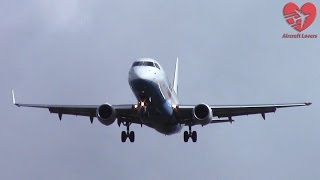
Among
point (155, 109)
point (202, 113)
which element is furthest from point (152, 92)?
point (202, 113)

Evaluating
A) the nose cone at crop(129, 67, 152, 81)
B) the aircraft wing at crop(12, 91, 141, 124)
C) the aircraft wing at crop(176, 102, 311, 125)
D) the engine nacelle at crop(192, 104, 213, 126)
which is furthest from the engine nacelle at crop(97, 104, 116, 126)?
the engine nacelle at crop(192, 104, 213, 126)

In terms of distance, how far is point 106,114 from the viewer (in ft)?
213

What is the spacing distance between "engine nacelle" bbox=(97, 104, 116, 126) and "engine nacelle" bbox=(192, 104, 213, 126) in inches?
241

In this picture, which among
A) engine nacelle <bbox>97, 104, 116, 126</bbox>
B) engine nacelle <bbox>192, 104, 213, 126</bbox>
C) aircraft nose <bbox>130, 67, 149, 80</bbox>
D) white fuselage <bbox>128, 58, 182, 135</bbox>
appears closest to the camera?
aircraft nose <bbox>130, 67, 149, 80</bbox>

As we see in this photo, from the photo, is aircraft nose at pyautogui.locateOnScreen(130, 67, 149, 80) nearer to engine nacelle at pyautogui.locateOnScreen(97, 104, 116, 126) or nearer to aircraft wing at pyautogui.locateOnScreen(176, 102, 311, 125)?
engine nacelle at pyautogui.locateOnScreen(97, 104, 116, 126)

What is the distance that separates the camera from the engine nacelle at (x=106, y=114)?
6462 centimetres

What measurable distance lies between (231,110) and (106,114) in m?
10.9

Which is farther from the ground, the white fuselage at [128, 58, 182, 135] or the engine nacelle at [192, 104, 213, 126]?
the white fuselage at [128, 58, 182, 135]

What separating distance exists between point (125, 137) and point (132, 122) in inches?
69.4

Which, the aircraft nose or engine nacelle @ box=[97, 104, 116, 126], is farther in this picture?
engine nacelle @ box=[97, 104, 116, 126]

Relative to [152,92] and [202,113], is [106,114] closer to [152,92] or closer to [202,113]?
[152,92]

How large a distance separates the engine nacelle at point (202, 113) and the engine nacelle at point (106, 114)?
6.13 meters

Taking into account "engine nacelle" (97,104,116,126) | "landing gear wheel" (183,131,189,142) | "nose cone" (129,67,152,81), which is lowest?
"landing gear wheel" (183,131,189,142)

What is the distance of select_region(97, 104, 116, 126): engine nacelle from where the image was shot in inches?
2544
